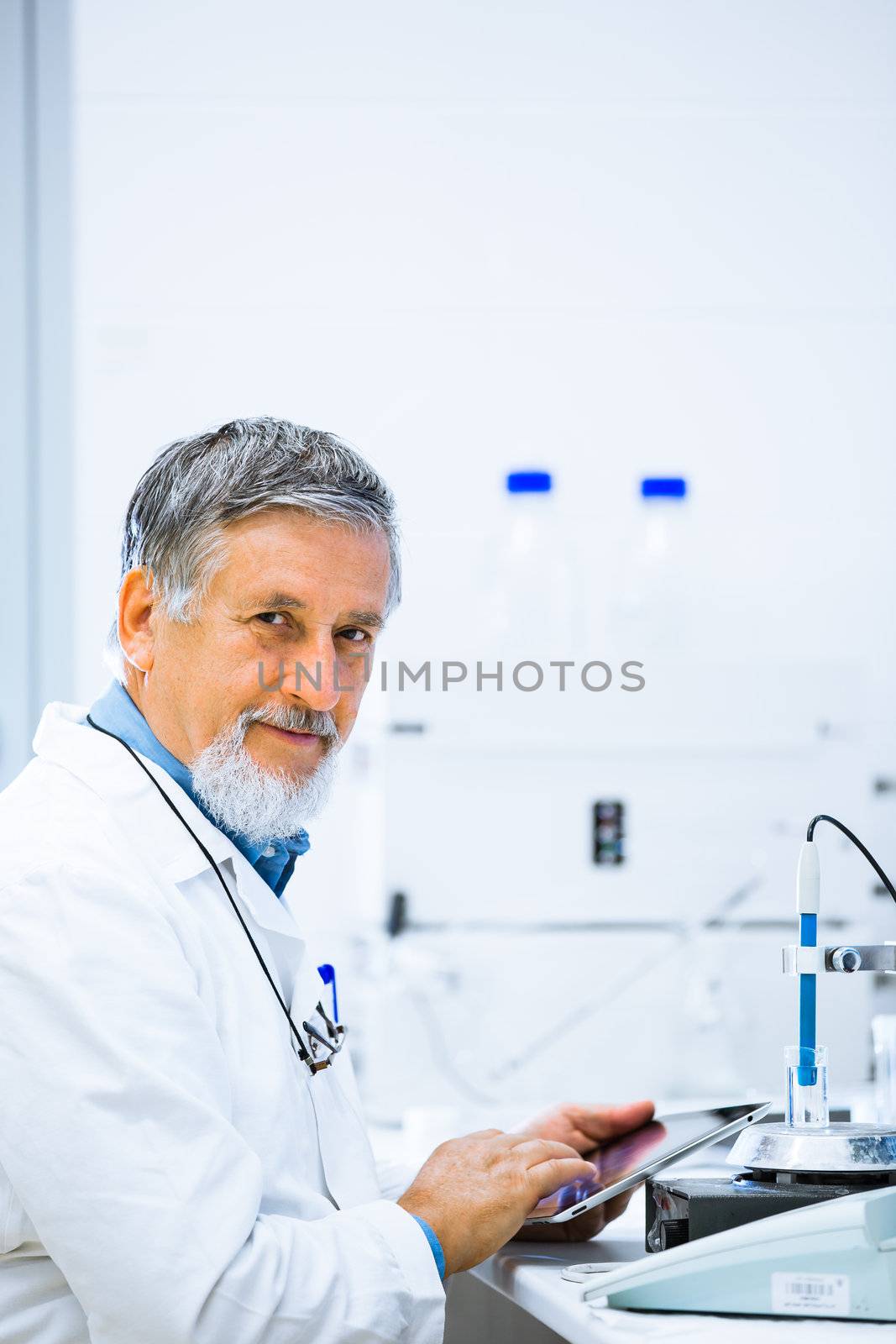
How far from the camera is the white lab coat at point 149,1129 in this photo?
793 millimetres

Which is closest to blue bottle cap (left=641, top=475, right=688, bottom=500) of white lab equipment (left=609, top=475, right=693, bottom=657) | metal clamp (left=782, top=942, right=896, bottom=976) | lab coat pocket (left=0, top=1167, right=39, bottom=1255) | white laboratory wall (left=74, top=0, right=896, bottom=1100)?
white lab equipment (left=609, top=475, right=693, bottom=657)

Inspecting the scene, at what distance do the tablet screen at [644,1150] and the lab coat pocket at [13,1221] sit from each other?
355 millimetres

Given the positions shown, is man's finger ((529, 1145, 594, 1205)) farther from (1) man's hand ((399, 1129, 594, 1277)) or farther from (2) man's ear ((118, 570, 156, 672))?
(2) man's ear ((118, 570, 156, 672))

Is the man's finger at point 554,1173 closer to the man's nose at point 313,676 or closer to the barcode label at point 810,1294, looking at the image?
the barcode label at point 810,1294

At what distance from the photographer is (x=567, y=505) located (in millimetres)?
2275

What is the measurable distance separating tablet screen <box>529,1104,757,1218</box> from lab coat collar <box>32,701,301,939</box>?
292 millimetres

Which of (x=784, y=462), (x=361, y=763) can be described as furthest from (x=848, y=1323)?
(x=784, y=462)

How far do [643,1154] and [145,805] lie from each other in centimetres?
46

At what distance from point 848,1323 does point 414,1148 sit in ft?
2.22

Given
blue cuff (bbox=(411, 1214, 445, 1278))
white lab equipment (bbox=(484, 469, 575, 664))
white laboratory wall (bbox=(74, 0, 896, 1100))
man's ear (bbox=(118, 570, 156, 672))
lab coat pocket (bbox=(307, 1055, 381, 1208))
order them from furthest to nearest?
white laboratory wall (bbox=(74, 0, 896, 1100)), white lab equipment (bbox=(484, 469, 575, 664)), man's ear (bbox=(118, 570, 156, 672)), lab coat pocket (bbox=(307, 1055, 381, 1208)), blue cuff (bbox=(411, 1214, 445, 1278))

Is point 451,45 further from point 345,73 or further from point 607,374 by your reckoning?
point 607,374

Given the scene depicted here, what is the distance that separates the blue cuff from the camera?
895 mm

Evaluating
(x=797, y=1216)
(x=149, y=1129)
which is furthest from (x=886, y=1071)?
(x=149, y=1129)

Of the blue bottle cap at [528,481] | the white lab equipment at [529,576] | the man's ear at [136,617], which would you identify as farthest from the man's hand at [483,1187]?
the blue bottle cap at [528,481]
